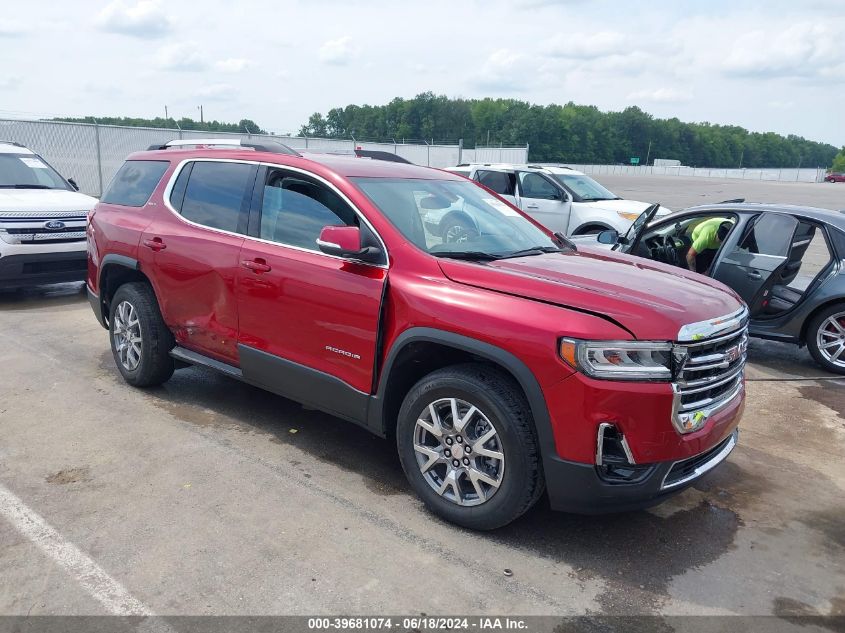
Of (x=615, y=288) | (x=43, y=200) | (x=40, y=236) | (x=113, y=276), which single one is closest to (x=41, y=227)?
(x=40, y=236)

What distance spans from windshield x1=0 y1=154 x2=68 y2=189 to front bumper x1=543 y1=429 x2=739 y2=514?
9.01m

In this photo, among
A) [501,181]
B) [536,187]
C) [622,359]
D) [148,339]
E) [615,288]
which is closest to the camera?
[622,359]

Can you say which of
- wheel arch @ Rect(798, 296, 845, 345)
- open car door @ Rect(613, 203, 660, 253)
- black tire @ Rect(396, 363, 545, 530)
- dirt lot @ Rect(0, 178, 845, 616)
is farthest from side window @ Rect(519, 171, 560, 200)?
black tire @ Rect(396, 363, 545, 530)

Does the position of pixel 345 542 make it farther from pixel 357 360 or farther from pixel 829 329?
pixel 829 329

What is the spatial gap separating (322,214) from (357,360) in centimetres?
96

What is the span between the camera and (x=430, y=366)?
12.7 ft

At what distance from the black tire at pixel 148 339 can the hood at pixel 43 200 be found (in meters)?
3.86

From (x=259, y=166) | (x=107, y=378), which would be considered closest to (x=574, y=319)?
(x=259, y=166)

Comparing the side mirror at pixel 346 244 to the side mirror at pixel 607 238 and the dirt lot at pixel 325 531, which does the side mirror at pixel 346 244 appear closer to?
the dirt lot at pixel 325 531

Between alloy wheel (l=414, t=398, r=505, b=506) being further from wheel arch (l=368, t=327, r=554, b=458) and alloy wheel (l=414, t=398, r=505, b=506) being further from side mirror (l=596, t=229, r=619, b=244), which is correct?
side mirror (l=596, t=229, r=619, b=244)

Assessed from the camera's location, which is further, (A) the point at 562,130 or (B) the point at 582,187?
(A) the point at 562,130

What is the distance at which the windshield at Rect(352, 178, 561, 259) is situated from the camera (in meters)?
4.03

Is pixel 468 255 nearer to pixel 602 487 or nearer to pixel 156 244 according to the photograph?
pixel 602 487

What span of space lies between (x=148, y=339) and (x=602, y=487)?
3.62 metres
